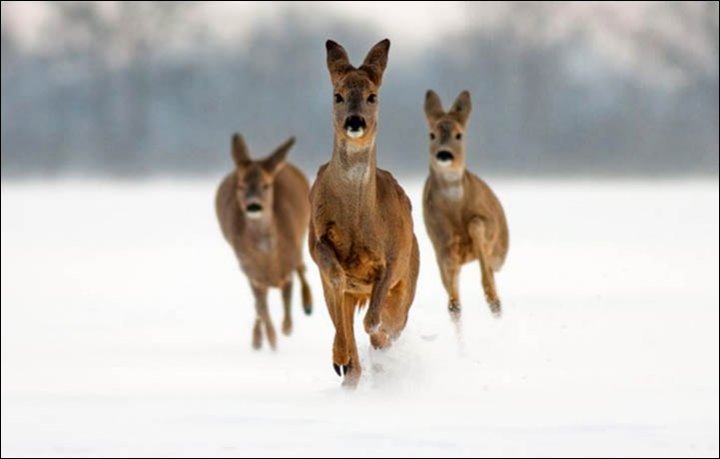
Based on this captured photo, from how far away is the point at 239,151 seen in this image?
43.3 ft

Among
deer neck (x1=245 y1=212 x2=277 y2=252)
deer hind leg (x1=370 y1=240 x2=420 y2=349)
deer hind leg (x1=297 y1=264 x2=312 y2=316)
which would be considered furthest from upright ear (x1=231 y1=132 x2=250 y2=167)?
deer hind leg (x1=370 y1=240 x2=420 y2=349)

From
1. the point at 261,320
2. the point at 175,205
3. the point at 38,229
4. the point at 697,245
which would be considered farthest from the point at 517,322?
the point at 175,205

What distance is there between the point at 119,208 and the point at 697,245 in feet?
34.6

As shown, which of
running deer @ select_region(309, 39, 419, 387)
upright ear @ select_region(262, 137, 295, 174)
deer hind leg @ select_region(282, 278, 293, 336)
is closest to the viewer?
running deer @ select_region(309, 39, 419, 387)

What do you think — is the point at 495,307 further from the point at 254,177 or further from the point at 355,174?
the point at 355,174

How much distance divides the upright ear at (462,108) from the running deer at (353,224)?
383 cm

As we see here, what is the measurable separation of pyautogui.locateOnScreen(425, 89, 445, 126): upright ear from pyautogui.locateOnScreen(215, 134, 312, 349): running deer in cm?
206

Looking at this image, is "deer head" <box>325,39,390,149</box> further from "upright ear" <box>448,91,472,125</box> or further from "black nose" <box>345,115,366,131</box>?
"upright ear" <box>448,91,472,125</box>

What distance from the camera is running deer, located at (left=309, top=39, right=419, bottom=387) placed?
723cm

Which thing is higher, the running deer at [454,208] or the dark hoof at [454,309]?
the running deer at [454,208]

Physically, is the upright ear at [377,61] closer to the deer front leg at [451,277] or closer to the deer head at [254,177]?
the deer front leg at [451,277]

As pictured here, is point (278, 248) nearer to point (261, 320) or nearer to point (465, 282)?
point (261, 320)

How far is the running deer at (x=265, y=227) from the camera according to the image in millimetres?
13195

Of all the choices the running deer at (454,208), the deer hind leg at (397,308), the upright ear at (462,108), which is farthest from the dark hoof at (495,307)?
the deer hind leg at (397,308)
